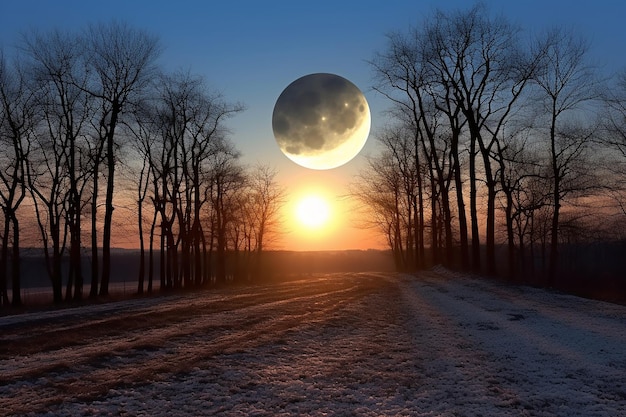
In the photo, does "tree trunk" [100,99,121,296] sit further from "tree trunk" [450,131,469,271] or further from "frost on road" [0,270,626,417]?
"tree trunk" [450,131,469,271]

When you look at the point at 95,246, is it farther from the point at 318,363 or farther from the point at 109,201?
the point at 318,363

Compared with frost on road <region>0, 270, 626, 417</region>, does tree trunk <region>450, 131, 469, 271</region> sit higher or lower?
higher

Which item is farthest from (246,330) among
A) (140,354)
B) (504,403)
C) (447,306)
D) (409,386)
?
(447,306)

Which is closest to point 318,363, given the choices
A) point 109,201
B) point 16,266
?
point 109,201

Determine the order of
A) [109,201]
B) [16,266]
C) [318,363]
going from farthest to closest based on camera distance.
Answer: [16,266], [109,201], [318,363]

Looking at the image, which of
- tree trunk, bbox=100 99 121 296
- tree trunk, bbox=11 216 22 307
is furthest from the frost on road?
tree trunk, bbox=11 216 22 307

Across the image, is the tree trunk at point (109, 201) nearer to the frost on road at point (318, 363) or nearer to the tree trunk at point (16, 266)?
the tree trunk at point (16, 266)

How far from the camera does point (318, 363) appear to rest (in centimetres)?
772

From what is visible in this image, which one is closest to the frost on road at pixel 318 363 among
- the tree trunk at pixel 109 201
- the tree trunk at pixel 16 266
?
the tree trunk at pixel 109 201

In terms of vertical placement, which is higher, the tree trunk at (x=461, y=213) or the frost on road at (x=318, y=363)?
the tree trunk at (x=461, y=213)

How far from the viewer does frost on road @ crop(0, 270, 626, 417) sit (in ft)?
18.9

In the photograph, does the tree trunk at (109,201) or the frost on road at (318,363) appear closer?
the frost on road at (318,363)

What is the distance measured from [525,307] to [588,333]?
4.30 m

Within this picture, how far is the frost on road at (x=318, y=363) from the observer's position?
5.77 m
